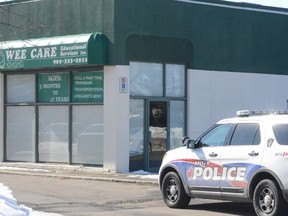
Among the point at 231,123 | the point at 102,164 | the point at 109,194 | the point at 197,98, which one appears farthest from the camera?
the point at 197,98

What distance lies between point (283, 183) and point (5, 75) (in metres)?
15.6

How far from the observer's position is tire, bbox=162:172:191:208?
14.0 m

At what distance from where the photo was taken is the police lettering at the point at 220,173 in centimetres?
1250

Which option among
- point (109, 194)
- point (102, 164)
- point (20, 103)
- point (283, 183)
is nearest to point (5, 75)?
point (20, 103)

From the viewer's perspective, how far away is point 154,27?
895 inches

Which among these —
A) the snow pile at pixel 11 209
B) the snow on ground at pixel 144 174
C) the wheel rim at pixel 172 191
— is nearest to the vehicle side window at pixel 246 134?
the wheel rim at pixel 172 191

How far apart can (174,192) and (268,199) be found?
2.75m

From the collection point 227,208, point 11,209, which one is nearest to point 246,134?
point 227,208

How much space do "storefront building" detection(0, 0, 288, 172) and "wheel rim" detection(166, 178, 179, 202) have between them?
24.2 ft

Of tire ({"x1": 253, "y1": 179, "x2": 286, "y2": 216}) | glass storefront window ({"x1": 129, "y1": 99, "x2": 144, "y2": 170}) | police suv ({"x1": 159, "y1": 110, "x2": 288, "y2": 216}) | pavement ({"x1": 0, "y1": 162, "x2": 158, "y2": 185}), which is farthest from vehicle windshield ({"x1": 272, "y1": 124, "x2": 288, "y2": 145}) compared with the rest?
glass storefront window ({"x1": 129, "y1": 99, "x2": 144, "y2": 170})

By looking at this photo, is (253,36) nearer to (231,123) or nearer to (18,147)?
(18,147)

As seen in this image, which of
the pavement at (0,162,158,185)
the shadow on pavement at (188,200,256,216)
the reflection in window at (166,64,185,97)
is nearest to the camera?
the shadow on pavement at (188,200,256,216)

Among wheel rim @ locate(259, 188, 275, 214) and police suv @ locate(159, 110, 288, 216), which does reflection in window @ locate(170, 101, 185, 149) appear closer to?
police suv @ locate(159, 110, 288, 216)

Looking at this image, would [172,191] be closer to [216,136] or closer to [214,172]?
[214,172]
